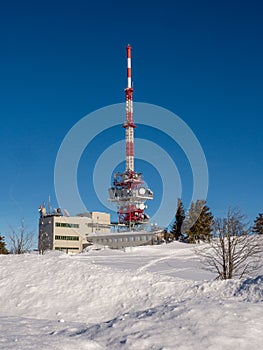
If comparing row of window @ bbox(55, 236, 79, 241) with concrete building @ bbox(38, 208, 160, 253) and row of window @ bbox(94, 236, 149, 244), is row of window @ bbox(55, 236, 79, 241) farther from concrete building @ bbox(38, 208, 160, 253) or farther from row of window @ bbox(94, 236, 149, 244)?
row of window @ bbox(94, 236, 149, 244)

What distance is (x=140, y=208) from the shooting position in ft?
269

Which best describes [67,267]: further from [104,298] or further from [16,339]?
[16,339]

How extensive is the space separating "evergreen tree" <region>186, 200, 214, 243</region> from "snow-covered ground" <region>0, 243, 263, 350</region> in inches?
1981

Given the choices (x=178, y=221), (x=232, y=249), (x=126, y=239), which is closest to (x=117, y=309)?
(x=232, y=249)

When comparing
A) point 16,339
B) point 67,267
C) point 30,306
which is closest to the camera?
point 16,339

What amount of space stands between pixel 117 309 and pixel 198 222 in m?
54.8

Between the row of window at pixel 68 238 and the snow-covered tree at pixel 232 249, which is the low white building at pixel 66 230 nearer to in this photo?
the row of window at pixel 68 238

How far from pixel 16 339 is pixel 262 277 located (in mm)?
8089

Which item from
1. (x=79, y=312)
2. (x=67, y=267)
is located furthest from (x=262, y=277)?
(x=67, y=267)

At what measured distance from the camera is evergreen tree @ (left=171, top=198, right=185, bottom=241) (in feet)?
231

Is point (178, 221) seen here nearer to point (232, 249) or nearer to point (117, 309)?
point (232, 249)

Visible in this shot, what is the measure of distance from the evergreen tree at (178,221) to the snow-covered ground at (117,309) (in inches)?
2122

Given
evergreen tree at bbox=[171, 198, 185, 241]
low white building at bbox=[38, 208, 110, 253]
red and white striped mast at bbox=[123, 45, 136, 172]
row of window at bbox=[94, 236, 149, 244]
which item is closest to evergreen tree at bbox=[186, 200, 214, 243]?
evergreen tree at bbox=[171, 198, 185, 241]

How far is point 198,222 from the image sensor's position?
6638 cm
